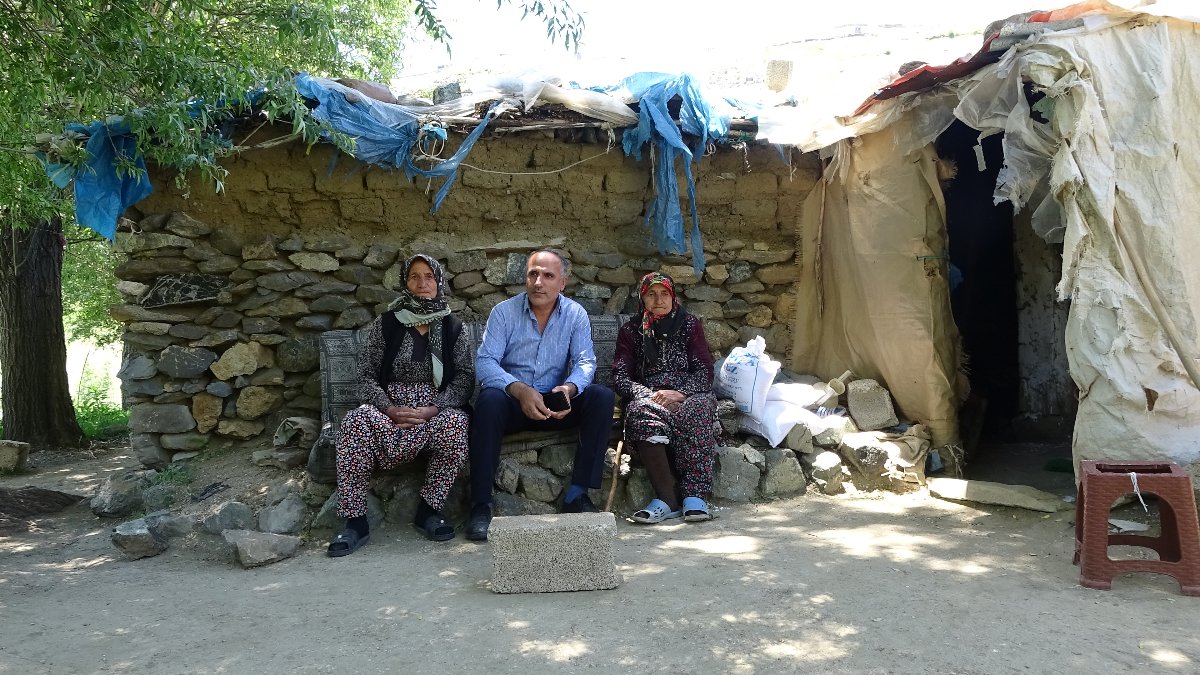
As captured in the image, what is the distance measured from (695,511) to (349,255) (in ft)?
8.40

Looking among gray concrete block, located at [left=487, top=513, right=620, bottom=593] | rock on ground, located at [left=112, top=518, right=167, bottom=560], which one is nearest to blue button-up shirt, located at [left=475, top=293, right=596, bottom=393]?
gray concrete block, located at [left=487, top=513, right=620, bottom=593]

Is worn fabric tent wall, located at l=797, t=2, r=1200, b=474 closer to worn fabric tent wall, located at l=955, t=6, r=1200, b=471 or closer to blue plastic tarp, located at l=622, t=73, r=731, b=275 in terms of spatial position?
worn fabric tent wall, located at l=955, t=6, r=1200, b=471

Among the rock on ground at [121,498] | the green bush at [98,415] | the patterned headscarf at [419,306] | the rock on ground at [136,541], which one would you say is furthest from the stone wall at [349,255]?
the green bush at [98,415]

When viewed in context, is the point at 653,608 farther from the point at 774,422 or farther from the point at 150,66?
the point at 150,66

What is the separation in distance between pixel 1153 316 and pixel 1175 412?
0.41m

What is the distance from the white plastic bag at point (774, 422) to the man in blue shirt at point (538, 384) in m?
0.99

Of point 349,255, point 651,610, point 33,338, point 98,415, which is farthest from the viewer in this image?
point 98,415

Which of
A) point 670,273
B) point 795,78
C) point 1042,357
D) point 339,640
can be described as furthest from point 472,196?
point 1042,357

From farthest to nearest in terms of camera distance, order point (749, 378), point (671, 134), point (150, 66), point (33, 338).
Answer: point (33, 338) < point (671, 134) < point (749, 378) < point (150, 66)

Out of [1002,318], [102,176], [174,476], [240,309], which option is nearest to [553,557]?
[174,476]

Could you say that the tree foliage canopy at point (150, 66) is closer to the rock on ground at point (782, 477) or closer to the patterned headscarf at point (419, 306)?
the patterned headscarf at point (419, 306)

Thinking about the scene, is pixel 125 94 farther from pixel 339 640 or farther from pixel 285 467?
pixel 339 640

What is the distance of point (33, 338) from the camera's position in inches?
289

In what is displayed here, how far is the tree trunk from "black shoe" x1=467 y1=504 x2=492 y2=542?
17.4ft
